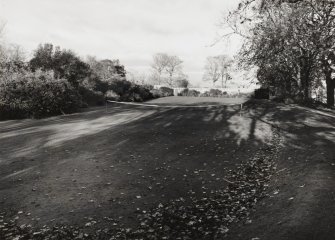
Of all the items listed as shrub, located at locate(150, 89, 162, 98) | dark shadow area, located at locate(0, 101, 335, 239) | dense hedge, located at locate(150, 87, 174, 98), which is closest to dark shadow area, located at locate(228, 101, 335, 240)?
dark shadow area, located at locate(0, 101, 335, 239)

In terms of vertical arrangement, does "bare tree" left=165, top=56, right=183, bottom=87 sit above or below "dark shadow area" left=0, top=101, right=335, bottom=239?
above

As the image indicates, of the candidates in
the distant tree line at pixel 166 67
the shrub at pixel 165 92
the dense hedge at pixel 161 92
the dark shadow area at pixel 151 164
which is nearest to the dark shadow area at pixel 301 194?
the dark shadow area at pixel 151 164

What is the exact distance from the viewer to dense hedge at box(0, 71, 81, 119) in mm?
23328

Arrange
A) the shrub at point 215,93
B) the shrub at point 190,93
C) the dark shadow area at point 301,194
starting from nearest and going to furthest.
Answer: the dark shadow area at point 301,194 → the shrub at point 215,93 → the shrub at point 190,93

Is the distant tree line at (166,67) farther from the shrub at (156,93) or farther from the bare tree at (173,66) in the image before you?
the shrub at (156,93)

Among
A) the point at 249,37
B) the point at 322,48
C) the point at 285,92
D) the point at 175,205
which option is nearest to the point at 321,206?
the point at 175,205

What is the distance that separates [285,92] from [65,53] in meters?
18.3

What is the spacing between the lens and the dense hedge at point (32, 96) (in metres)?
23.3

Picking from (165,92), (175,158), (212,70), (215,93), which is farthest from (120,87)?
(212,70)

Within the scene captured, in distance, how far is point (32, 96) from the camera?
2355 cm

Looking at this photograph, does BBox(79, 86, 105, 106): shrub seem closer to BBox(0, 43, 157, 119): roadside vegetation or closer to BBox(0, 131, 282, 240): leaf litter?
BBox(0, 43, 157, 119): roadside vegetation

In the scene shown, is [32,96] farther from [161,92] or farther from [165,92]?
[165,92]

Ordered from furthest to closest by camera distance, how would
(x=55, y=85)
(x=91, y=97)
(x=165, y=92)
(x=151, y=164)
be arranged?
(x=165, y=92), (x=91, y=97), (x=55, y=85), (x=151, y=164)

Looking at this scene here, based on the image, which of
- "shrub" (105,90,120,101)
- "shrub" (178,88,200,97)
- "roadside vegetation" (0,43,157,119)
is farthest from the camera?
"shrub" (178,88,200,97)
